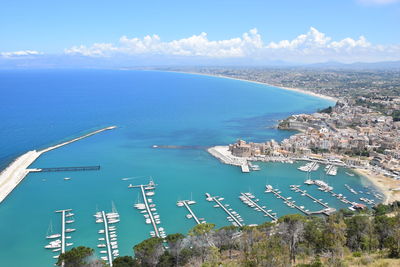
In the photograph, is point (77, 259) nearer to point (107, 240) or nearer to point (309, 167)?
point (107, 240)

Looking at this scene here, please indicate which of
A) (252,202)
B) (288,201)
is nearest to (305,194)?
(288,201)

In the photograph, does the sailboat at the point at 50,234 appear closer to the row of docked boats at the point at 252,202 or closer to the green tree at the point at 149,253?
the green tree at the point at 149,253

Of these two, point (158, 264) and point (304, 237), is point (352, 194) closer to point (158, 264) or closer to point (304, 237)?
point (304, 237)

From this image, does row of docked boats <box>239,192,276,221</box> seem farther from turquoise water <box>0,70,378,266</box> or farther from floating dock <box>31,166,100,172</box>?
floating dock <box>31,166,100,172</box>

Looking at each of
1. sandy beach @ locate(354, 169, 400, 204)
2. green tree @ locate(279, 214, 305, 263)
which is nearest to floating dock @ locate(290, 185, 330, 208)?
sandy beach @ locate(354, 169, 400, 204)

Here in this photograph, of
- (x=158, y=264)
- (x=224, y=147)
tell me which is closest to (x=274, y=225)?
(x=158, y=264)

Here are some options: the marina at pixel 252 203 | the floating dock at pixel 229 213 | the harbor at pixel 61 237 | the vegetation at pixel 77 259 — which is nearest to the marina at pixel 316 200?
the marina at pixel 252 203
